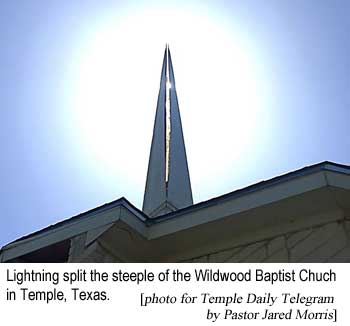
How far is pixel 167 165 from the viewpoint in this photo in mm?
7906

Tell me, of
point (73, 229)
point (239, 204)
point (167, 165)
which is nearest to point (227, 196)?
point (239, 204)

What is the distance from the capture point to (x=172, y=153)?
323 inches

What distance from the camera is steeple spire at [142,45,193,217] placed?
7.42 metres

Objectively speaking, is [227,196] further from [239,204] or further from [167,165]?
[167,165]

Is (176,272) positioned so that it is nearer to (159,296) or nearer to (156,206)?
(159,296)

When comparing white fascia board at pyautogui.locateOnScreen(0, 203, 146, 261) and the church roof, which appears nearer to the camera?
the church roof

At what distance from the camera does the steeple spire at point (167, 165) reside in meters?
7.42

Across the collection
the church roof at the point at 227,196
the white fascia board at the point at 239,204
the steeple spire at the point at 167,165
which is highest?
the steeple spire at the point at 167,165

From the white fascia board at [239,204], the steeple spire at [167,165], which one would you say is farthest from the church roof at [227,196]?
the steeple spire at [167,165]

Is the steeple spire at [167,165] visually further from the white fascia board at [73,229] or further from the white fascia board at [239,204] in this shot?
the white fascia board at [239,204]

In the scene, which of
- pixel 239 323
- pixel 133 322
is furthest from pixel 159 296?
pixel 239 323

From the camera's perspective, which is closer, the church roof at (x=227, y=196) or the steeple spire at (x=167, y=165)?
the church roof at (x=227, y=196)

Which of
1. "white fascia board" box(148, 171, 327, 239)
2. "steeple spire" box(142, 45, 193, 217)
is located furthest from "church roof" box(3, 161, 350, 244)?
"steeple spire" box(142, 45, 193, 217)

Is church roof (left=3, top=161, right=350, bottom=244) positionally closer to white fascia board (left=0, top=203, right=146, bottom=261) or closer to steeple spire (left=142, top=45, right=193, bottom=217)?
white fascia board (left=0, top=203, right=146, bottom=261)
